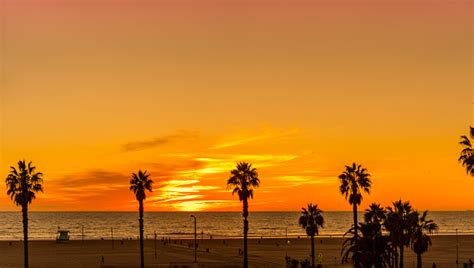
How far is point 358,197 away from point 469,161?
133ft

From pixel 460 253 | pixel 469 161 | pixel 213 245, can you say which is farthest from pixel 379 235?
pixel 213 245

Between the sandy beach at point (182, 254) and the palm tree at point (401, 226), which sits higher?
the palm tree at point (401, 226)

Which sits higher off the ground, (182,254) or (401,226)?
(401,226)

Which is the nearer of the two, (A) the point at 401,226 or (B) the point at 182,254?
(A) the point at 401,226

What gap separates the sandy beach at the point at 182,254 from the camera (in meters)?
122

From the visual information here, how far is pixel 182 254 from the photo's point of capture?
146625 millimetres

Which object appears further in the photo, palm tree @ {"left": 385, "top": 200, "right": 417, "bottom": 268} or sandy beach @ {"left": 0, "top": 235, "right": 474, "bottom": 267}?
sandy beach @ {"left": 0, "top": 235, "right": 474, "bottom": 267}

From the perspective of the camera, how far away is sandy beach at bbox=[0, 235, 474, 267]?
400 feet

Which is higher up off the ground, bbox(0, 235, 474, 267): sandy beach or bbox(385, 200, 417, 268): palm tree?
bbox(385, 200, 417, 268): palm tree

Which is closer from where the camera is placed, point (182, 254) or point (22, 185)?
point (22, 185)

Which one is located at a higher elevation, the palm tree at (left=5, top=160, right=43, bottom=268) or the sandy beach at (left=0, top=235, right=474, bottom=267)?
the palm tree at (left=5, top=160, right=43, bottom=268)

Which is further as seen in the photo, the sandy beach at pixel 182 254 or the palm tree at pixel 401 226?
the sandy beach at pixel 182 254

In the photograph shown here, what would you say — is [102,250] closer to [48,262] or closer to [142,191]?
[48,262]

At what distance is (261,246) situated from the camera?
567 feet
